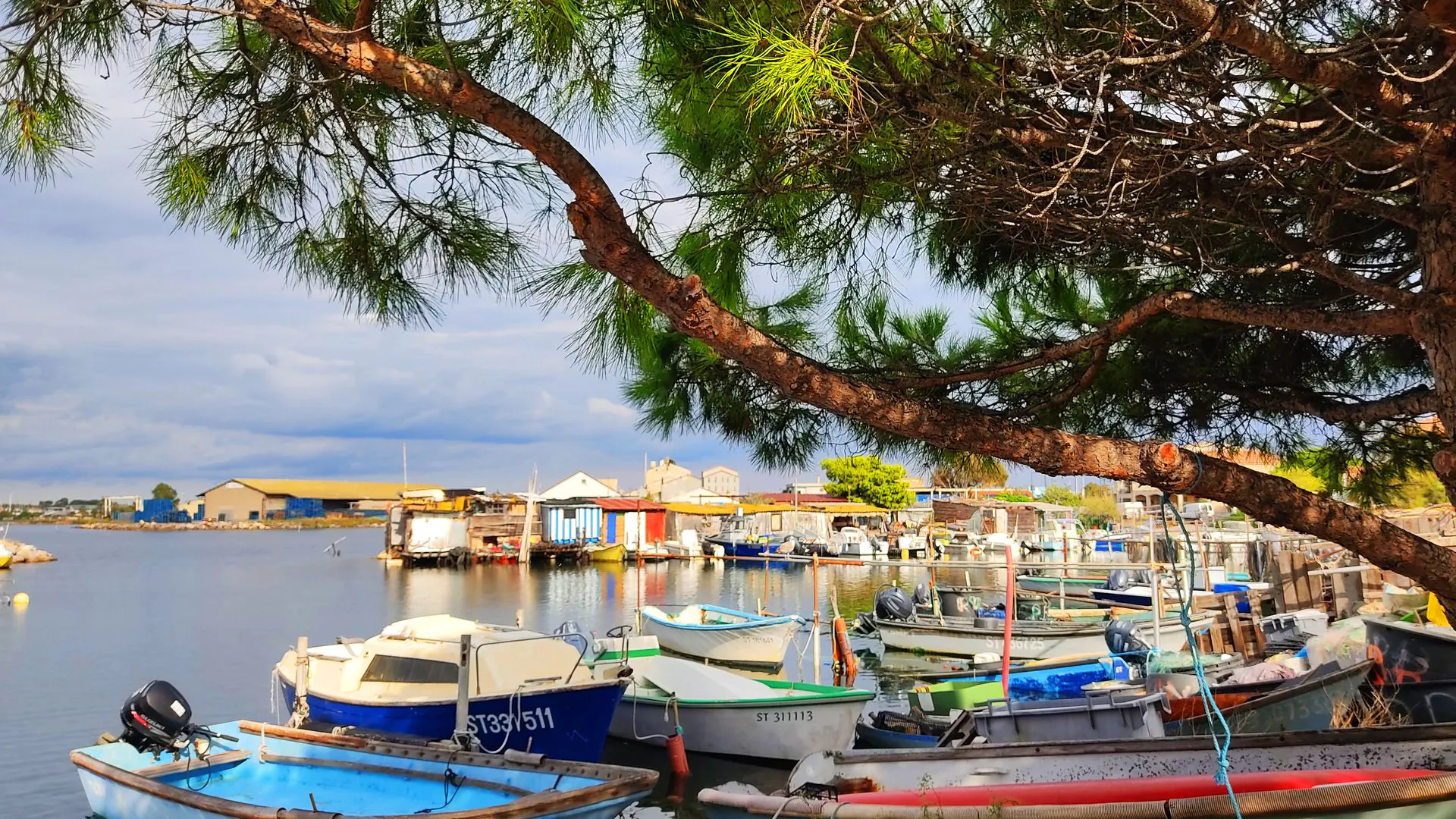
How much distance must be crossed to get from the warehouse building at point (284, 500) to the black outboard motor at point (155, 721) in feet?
341

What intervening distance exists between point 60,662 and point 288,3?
22.1m

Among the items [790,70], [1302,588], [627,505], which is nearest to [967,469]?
[790,70]

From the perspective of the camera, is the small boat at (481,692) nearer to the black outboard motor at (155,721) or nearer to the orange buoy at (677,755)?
the orange buoy at (677,755)

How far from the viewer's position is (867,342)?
4699 millimetres

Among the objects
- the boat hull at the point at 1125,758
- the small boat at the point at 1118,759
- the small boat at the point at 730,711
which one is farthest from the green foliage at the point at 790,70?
the small boat at the point at 730,711

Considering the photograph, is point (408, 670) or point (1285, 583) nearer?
point (408, 670)

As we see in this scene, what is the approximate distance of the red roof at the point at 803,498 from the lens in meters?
69.7

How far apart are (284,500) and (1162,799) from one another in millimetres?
116961

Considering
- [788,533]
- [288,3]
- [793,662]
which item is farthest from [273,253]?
[788,533]

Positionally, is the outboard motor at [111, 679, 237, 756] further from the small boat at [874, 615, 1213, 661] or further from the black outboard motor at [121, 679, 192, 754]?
the small boat at [874, 615, 1213, 661]

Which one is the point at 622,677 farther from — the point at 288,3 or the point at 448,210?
the point at 288,3

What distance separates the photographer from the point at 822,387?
339cm

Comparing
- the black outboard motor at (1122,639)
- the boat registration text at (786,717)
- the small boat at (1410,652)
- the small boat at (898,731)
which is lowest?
the small boat at (898,731)

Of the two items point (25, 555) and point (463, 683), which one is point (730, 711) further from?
point (25, 555)
